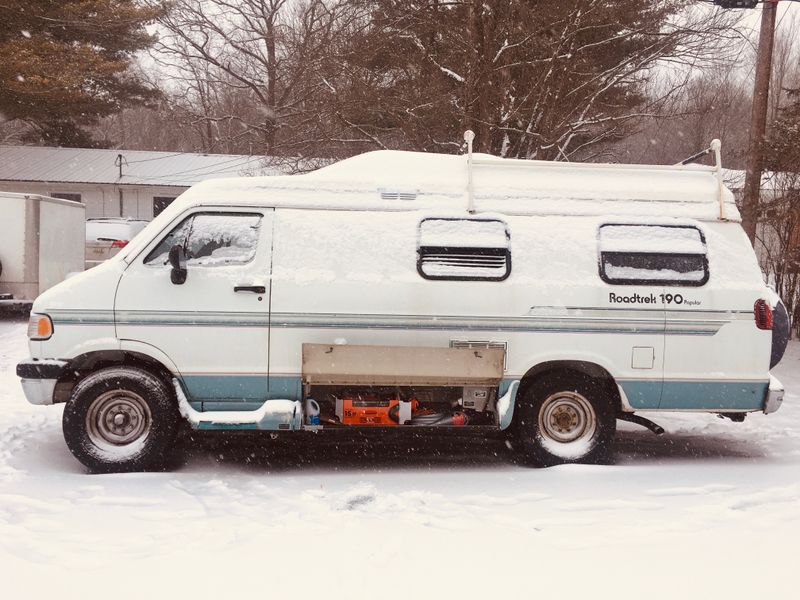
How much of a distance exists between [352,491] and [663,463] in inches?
113

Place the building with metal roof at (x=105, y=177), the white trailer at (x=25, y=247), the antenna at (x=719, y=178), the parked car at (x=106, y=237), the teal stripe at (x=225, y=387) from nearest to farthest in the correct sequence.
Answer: the teal stripe at (x=225, y=387)
the antenna at (x=719, y=178)
the white trailer at (x=25, y=247)
the parked car at (x=106, y=237)
the building with metal roof at (x=105, y=177)

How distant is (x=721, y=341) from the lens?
20.8 ft

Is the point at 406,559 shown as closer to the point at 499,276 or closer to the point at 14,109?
the point at 499,276

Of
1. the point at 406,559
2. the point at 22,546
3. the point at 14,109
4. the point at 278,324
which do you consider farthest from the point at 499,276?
Answer: the point at 14,109

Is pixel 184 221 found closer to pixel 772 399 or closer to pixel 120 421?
pixel 120 421

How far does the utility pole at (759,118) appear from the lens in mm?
11445

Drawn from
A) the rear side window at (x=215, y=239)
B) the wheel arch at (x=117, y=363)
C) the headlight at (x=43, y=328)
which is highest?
the rear side window at (x=215, y=239)

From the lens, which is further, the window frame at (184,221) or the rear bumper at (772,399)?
the rear bumper at (772,399)

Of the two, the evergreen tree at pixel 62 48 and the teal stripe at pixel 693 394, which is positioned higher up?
the evergreen tree at pixel 62 48

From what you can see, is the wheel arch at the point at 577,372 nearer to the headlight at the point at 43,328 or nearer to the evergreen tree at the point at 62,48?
the headlight at the point at 43,328

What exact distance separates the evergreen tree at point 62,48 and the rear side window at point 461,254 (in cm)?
2367

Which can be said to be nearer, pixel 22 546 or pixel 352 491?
pixel 22 546

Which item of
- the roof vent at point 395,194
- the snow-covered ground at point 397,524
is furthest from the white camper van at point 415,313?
the snow-covered ground at point 397,524

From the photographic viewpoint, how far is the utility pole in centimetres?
1145
